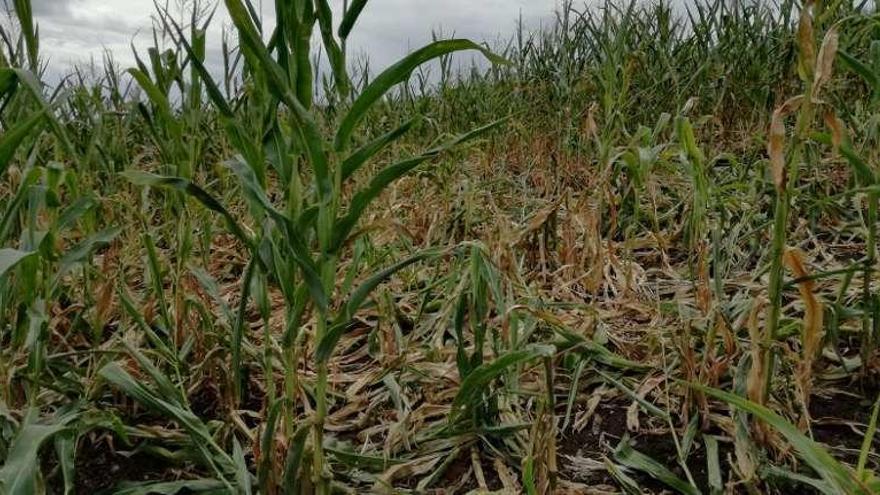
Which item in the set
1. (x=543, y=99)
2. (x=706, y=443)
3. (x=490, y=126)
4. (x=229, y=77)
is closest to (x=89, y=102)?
(x=229, y=77)

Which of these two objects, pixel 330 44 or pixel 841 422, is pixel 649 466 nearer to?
pixel 841 422

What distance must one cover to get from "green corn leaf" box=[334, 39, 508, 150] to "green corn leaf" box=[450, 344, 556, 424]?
1.17 feet

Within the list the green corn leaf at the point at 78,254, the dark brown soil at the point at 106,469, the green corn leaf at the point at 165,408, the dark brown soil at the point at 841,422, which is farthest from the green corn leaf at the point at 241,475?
the dark brown soil at the point at 841,422

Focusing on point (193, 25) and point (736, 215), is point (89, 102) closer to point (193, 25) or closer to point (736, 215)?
point (193, 25)

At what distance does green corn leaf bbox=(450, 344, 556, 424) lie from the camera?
915 mm

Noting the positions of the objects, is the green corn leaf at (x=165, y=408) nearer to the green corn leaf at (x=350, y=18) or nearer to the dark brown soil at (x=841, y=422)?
the green corn leaf at (x=350, y=18)

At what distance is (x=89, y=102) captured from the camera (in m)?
2.55

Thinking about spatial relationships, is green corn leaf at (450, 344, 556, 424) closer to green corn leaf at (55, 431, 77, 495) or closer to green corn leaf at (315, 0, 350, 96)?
green corn leaf at (315, 0, 350, 96)

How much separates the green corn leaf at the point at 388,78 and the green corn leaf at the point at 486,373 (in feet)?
1.17

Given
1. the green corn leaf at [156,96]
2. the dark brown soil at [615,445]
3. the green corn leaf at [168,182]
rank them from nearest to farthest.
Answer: the green corn leaf at [168,182]
the dark brown soil at [615,445]
the green corn leaf at [156,96]

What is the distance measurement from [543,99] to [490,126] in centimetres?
237

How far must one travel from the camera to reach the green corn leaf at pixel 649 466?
1.01 metres

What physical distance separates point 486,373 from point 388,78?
0.42 m

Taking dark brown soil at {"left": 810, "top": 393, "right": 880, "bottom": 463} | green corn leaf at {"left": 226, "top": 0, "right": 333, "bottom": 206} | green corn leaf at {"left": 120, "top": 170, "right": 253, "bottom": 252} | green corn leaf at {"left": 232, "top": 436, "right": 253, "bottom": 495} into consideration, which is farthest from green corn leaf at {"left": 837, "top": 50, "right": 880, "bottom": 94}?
green corn leaf at {"left": 232, "top": 436, "right": 253, "bottom": 495}
